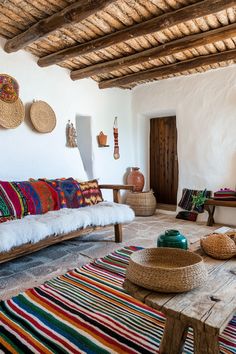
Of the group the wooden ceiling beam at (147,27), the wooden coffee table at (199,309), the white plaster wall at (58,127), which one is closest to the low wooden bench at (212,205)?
the white plaster wall at (58,127)

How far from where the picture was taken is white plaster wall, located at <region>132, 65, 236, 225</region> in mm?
4273

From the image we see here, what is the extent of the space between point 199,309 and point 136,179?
13.4 feet

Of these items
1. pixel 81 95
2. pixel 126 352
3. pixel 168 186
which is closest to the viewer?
pixel 126 352

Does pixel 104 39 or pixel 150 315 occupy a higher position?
pixel 104 39

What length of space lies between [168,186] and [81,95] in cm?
245

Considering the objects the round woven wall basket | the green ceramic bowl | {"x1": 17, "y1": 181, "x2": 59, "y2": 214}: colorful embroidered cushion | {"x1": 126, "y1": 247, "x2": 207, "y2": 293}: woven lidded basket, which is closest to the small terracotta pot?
the round woven wall basket

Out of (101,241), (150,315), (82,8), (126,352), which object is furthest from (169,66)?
(126,352)

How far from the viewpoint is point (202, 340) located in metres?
1.10

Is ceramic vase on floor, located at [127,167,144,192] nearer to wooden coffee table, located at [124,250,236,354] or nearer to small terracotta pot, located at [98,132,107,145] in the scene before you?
small terracotta pot, located at [98,132,107,145]

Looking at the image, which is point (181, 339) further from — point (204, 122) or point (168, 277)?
point (204, 122)

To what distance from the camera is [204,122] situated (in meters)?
4.54

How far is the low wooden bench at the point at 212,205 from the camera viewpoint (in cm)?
389

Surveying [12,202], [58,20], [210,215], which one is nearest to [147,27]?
[58,20]

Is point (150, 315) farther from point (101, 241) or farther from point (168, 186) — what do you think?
point (168, 186)
